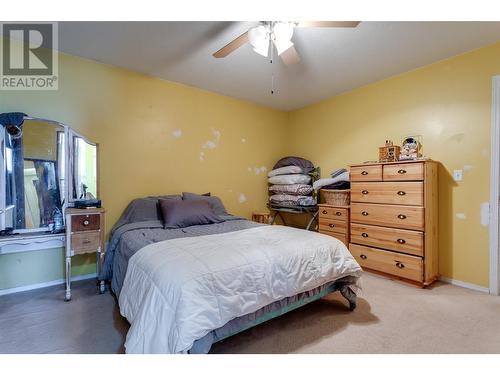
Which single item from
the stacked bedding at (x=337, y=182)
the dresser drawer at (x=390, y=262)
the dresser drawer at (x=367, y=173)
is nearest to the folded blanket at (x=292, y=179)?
the stacked bedding at (x=337, y=182)

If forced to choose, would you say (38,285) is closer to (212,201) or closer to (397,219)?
(212,201)

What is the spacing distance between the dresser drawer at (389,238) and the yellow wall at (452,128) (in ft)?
1.62

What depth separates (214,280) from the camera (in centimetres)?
133

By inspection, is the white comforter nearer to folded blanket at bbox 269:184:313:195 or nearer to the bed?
the bed

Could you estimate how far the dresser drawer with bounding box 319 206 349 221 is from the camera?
10.3ft

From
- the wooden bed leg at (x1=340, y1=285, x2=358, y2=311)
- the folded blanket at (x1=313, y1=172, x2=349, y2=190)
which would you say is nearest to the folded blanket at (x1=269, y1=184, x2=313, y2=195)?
the folded blanket at (x1=313, y1=172, x2=349, y2=190)

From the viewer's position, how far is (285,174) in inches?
156

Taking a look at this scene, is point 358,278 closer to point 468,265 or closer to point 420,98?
point 468,265

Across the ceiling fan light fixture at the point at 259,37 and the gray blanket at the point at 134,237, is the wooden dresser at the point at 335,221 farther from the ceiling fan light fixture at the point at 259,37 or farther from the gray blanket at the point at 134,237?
the ceiling fan light fixture at the point at 259,37

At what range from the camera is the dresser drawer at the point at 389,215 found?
8.06 ft

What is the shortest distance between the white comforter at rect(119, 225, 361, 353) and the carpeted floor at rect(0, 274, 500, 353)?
13.0 inches

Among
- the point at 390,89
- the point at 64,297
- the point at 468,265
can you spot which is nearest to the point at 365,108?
the point at 390,89

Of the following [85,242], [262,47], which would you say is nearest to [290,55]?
[262,47]

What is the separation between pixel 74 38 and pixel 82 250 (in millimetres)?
1968
